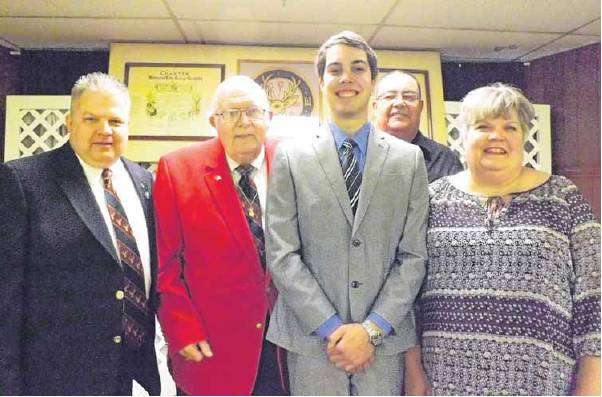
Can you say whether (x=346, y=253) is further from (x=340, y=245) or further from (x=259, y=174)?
(x=259, y=174)

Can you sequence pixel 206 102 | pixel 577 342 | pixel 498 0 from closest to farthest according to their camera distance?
1. pixel 577 342
2. pixel 498 0
3. pixel 206 102

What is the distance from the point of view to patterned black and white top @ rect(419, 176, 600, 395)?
1.02 meters

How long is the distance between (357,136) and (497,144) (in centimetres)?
30

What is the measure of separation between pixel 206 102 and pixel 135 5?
0.60 metres

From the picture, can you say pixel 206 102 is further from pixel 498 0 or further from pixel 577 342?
pixel 577 342

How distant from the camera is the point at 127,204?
124 cm

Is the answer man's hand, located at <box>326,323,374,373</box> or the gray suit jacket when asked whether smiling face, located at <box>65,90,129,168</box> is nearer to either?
the gray suit jacket

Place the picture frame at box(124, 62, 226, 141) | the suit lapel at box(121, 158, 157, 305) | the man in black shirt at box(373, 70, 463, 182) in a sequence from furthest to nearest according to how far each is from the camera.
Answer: the picture frame at box(124, 62, 226, 141) < the man in black shirt at box(373, 70, 463, 182) < the suit lapel at box(121, 158, 157, 305)

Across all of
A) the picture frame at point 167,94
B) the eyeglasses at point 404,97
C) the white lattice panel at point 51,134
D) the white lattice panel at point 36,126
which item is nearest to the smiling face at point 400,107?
the eyeglasses at point 404,97

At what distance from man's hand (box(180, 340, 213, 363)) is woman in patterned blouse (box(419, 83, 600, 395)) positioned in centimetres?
51

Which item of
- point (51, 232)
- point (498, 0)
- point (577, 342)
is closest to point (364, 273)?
point (577, 342)

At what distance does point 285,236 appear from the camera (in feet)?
3.52

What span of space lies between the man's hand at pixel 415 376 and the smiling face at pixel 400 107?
0.72m

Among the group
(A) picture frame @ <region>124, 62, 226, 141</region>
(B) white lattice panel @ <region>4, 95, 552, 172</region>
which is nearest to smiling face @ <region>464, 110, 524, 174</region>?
(B) white lattice panel @ <region>4, 95, 552, 172</region>
